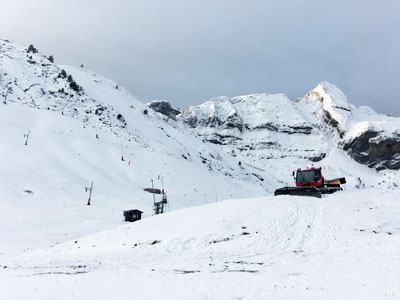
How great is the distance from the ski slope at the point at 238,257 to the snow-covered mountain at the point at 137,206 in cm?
9

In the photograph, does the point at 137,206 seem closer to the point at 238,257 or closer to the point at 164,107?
the point at 238,257

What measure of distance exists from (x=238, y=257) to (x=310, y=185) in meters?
23.9

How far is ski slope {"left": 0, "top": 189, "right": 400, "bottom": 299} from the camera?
10.5 m

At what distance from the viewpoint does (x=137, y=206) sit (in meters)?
44.6

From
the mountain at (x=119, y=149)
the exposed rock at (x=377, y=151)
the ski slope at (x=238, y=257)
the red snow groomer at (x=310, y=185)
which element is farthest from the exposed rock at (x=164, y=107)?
the ski slope at (x=238, y=257)

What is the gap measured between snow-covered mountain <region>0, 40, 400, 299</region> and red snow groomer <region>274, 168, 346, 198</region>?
2.48 meters

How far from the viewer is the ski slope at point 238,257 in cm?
1045

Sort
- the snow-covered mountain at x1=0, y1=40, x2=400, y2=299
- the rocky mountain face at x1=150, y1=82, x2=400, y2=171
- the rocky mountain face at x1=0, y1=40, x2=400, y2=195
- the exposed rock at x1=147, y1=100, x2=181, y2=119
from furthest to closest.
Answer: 1. the exposed rock at x1=147, y1=100, x2=181, y2=119
2. the rocky mountain face at x1=150, y1=82, x2=400, y2=171
3. the rocky mountain face at x1=0, y1=40, x2=400, y2=195
4. the snow-covered mountain at x1=0, y1=40, x2=400, y2=299

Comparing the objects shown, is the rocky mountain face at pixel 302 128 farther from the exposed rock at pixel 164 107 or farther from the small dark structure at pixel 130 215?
the small dark structure at pixel 130 215

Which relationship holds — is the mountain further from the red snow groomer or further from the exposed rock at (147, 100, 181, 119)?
the red snow groomer

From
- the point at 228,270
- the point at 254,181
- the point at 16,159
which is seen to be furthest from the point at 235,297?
the point at 254,181

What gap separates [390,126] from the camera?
508 ft

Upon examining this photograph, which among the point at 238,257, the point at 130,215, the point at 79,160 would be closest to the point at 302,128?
the point at 79,160

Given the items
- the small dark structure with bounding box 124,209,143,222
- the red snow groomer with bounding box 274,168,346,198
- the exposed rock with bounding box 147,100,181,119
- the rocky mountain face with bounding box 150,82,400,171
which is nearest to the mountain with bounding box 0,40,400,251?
the rocky mountain face with bounding box 150,82,400,171
